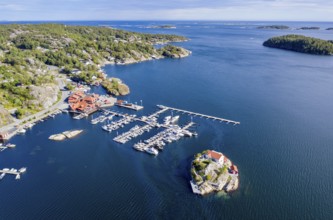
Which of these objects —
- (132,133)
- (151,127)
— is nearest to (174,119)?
(151,127)

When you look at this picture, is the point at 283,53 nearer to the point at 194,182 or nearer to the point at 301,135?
the point at 301,135

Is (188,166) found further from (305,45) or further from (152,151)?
(305,45)

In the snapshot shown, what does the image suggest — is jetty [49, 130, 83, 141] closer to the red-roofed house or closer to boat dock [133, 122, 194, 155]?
boat dock [133, 122, 194, 155]

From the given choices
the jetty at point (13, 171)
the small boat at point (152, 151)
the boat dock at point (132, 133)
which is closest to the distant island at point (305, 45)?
the boat dock at point (132, 133)

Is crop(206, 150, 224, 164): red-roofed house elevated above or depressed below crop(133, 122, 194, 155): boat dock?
above

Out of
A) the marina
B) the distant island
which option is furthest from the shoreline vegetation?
the distant island

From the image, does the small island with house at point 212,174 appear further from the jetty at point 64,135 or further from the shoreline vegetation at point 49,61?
the shoreline vegetation at point 49,61

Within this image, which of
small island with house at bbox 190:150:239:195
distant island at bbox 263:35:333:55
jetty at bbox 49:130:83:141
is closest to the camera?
small island with house at bbox 190:150:239:195

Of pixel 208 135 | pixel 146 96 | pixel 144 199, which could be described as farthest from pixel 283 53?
pixel 144 199
